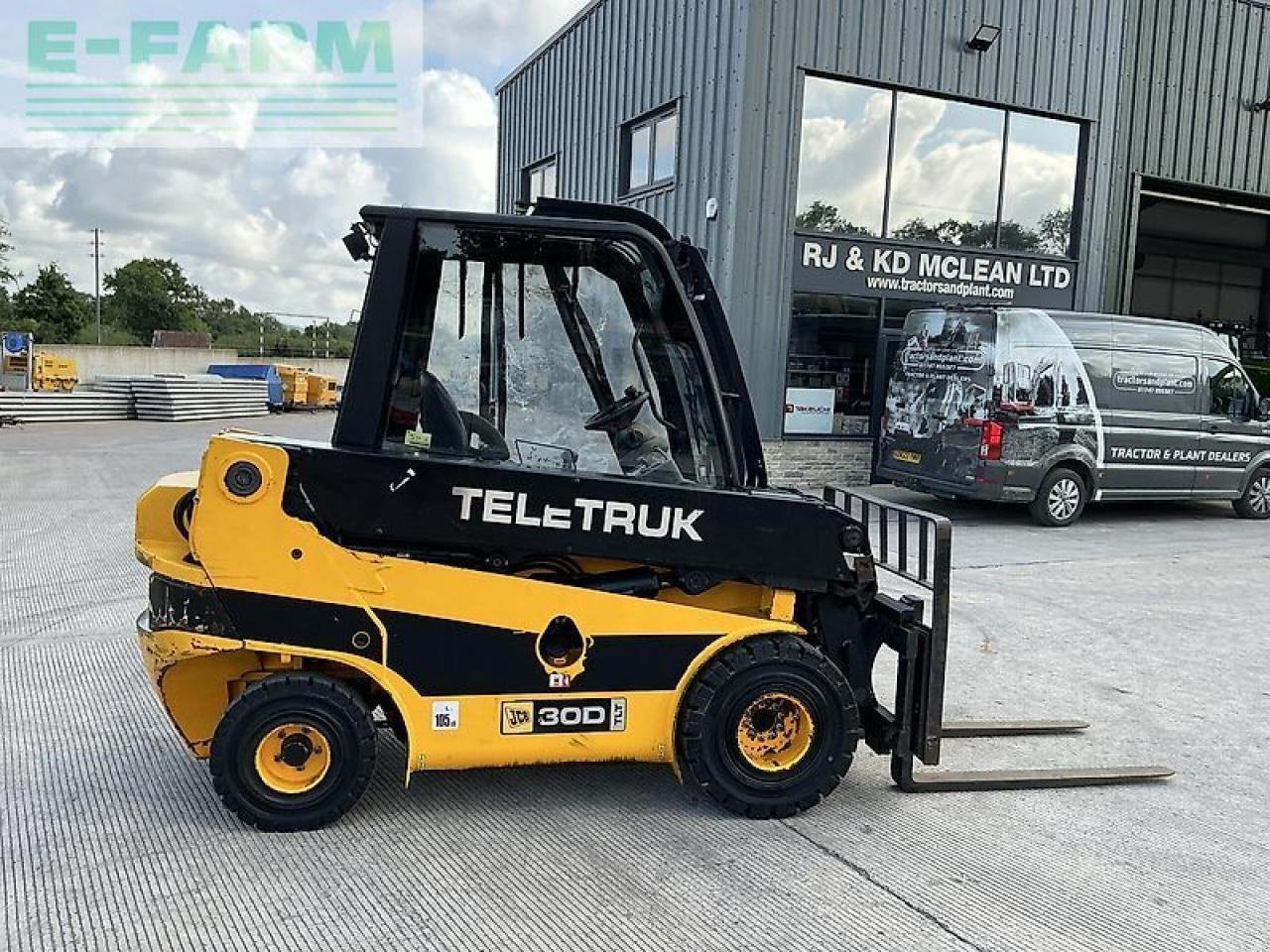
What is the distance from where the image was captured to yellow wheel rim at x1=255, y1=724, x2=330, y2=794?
11.7ft

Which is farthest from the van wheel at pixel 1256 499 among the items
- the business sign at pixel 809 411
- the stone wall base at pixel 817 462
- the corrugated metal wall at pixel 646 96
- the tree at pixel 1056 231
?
the corrugated metal wall at pixel 646 96

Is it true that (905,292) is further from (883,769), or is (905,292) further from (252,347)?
(252,347)

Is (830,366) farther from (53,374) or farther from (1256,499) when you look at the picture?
(53,374)

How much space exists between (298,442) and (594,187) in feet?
42.7

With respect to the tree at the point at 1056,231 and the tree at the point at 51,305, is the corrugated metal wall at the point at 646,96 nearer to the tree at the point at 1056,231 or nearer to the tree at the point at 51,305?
the tree at the point at 1056,231

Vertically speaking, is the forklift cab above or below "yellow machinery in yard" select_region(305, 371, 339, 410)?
above

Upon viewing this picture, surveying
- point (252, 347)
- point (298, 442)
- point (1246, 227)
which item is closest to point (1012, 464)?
point (298, 442)

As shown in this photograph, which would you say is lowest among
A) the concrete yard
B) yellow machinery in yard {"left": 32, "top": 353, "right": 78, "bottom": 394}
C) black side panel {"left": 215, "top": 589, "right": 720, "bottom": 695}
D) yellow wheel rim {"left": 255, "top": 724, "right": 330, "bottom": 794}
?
the concrete yard

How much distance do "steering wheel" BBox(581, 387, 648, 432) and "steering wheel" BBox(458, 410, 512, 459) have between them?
307 millimetres

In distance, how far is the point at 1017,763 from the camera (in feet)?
15.1

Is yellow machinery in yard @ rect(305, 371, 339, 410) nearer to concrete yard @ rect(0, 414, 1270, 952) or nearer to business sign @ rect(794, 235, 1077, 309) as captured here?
business sign @ rect(794, 235, 1077, 309)

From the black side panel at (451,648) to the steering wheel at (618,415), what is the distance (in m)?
0.76

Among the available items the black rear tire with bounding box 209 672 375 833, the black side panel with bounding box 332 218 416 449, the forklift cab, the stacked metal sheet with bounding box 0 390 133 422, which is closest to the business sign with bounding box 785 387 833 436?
the forklift cab

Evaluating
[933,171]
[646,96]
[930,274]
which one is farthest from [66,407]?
[933,171]
